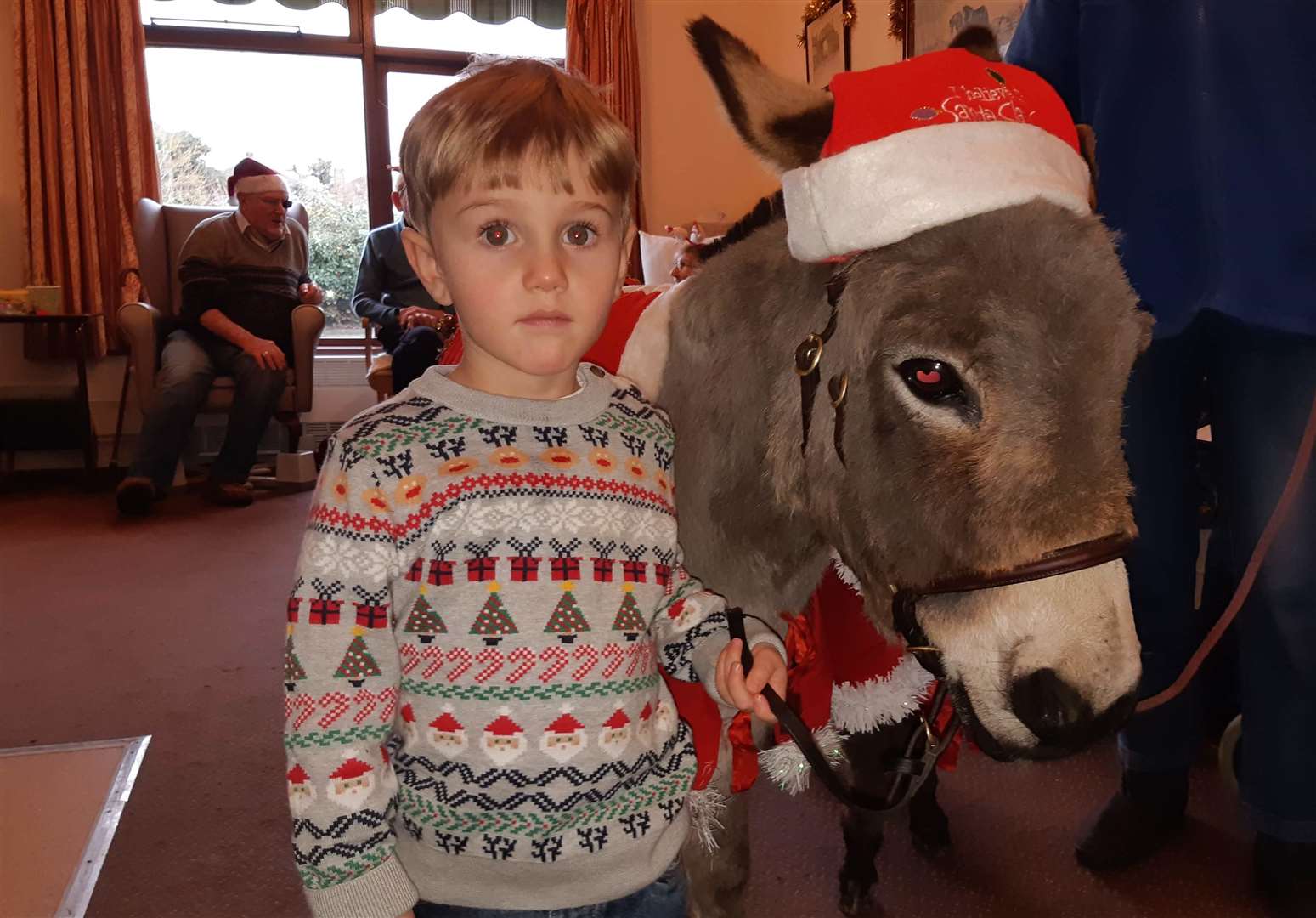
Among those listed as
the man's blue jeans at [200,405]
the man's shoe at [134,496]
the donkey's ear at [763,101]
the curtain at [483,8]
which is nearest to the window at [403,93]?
the curtain at [483,8]

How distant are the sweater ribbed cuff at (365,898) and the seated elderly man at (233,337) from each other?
4.09 m

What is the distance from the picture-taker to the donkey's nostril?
72cm

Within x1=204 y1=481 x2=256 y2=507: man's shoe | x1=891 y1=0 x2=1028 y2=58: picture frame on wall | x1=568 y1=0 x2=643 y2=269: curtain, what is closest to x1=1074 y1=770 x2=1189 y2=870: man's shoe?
x1=891 y1=0 x2=1028 y2=58: picture frame on wall

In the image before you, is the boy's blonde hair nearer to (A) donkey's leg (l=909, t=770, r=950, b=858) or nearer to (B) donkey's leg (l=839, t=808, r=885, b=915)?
(B) donkey's leg (l=839, t=808, r=885, b=915)

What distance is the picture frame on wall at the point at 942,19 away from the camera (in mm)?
3389

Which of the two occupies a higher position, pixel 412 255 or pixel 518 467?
pixel 412 255

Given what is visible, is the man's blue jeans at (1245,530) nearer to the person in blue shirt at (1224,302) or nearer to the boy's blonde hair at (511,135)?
the person in blue shirt at (1224,302)

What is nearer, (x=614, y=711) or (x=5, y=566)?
(x=614, y=711)

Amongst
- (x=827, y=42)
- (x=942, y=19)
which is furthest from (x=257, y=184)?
(x=942, y=19)

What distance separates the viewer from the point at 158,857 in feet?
5.26

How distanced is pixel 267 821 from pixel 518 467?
1385 mm

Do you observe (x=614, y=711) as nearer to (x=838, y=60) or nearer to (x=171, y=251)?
(x=838, y=60)

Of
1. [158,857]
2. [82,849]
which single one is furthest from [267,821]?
[82,849]

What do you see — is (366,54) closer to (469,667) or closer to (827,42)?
(827,42)
